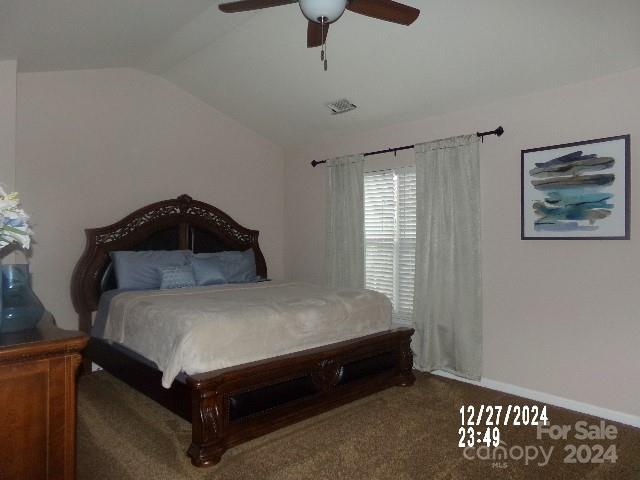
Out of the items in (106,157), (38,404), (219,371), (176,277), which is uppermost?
(106,157)

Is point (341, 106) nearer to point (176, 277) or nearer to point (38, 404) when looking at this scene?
point (176, 277)

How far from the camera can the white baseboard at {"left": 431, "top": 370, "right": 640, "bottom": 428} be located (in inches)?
117

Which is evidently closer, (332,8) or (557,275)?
(332,8)

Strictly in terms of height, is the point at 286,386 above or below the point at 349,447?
above

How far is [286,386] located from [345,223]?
2242mm

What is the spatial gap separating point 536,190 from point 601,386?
145cm

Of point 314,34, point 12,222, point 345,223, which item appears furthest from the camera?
point 345,223

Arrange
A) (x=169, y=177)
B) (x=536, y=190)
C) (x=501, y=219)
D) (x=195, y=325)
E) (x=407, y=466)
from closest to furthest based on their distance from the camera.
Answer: (x=407, y=466), (x=195, y=325), (x=536, y=190), (x=501, y=219), (x=169, y=177)

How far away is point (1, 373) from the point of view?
1354 millimetres

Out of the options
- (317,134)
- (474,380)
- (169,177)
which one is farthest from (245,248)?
(474,380)

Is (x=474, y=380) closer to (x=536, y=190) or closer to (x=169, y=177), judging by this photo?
(x=536, y=190)

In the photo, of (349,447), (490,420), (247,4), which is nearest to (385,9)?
(247,4)

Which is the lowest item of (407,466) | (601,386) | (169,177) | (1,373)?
(407,466)

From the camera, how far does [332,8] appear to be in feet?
6.58
